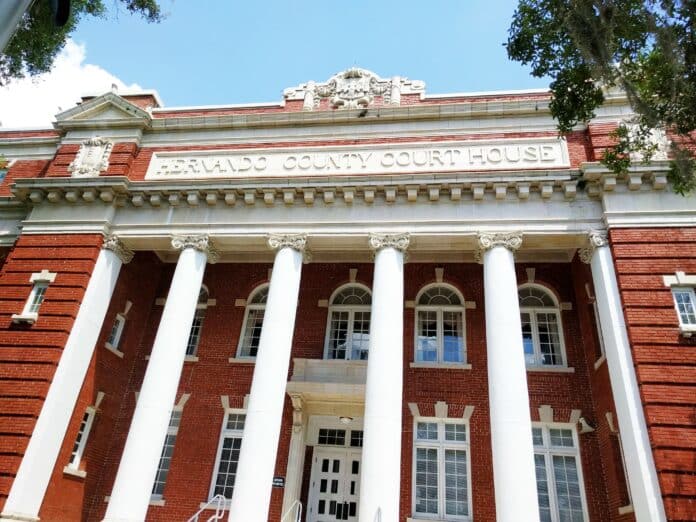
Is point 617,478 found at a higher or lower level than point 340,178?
lower

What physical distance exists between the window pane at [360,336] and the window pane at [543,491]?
19.6 ft

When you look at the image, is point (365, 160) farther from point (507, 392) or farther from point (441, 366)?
point (507, 392)

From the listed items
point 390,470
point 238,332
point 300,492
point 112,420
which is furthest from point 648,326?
point 112,420

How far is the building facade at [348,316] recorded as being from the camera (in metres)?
11.4

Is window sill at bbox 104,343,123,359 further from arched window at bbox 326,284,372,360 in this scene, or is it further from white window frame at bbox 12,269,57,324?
arched window at bbox 326,284,372,360

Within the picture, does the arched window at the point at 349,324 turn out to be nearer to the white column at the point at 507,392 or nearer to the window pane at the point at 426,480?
the window pane at the point at 426,480

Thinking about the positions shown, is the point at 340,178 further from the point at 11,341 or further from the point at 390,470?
the point at 11,341

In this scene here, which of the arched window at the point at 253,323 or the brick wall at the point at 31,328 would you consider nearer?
the brick wall at the point at 31,328

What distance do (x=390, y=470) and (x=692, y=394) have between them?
21.9 feet

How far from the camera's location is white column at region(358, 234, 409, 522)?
1052 cm

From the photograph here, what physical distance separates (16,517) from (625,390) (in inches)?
566

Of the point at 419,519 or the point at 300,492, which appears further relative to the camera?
the point at 300,492

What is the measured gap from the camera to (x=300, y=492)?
1471 centimetres

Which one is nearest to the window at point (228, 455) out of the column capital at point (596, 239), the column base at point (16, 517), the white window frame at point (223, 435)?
the white window frame at point (223, 435)
